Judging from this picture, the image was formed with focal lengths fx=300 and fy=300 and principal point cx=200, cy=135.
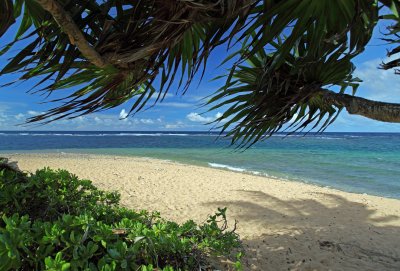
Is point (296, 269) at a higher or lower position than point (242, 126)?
lower

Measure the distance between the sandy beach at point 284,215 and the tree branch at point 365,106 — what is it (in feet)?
6.59

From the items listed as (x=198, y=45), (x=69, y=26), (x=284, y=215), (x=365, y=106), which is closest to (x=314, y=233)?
(x=284, y=215)

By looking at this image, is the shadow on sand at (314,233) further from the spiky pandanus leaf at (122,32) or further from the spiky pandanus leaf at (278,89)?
the spiky pandanus leaf at (122,32)

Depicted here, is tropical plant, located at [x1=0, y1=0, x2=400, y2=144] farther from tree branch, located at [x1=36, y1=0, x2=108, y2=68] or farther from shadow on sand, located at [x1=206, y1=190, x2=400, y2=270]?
shadow on sand, located at [x1=206, y1=190, x2=400, y2=270]

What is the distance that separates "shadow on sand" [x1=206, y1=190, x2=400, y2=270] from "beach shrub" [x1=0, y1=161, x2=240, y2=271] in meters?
1.76

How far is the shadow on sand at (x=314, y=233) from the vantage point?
386cm

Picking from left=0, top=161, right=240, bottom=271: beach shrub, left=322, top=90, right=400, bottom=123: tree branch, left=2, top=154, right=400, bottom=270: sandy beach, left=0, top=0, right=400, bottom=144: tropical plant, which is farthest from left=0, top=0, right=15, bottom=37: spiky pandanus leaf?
left=2, top=154, right=400, bottom=270: sandy beach

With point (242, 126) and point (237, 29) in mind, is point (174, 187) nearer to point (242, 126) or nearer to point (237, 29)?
point (242, 126)

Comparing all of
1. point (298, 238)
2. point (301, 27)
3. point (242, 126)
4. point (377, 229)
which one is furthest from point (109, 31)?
point (377, 229)

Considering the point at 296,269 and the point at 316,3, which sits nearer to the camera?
the point at 316,3

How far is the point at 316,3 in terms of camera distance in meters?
1.32

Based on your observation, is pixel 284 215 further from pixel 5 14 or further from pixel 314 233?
pixel 5 14

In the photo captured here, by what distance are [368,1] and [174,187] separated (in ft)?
26.8

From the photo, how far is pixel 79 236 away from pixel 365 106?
1860 millimetres
